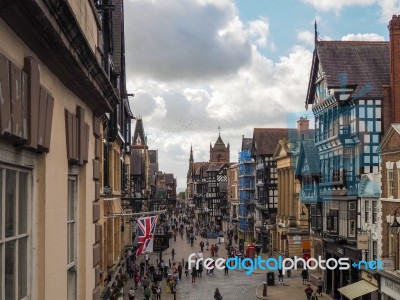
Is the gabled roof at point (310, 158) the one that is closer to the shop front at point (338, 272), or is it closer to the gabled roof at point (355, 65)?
the shop front at point (338, 272)

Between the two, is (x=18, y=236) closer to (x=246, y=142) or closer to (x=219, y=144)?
(x=246, y=142)

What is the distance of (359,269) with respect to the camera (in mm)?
32531

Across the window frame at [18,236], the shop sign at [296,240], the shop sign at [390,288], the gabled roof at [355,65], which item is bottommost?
the shop sign at [296,240]

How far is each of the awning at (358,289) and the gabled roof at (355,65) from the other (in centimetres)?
987

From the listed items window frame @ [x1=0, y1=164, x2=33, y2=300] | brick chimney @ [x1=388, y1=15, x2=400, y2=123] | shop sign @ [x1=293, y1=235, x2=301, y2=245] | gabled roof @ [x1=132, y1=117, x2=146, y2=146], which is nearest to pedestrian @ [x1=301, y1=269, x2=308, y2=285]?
shop sign @ [x1=293, y1=235, x2=301, y2=245]

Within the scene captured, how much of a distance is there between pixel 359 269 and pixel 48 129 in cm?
2936

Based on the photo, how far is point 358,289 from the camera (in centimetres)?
3075

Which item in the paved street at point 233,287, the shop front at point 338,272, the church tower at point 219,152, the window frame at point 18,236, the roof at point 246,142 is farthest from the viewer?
the church tower at point 219,152

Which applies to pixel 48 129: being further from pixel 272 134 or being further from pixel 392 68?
pixel 272 134

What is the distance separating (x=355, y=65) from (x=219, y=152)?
118767mm

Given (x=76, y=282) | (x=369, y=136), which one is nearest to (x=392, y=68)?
(x=369, y=136)

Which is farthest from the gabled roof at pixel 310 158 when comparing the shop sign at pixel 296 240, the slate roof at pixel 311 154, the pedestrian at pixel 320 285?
the shop sign at pixel 296 240

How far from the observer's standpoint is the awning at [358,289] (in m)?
30.0

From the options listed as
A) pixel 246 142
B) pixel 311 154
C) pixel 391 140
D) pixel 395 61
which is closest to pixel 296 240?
pixel 311 154
